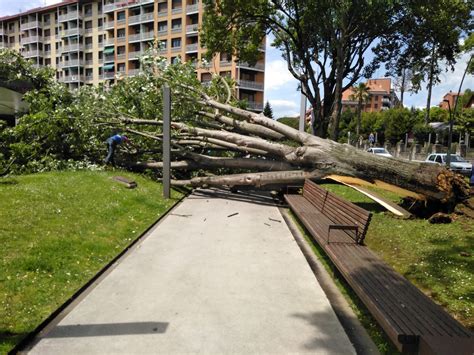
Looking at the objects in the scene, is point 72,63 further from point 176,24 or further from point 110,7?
point 176,24

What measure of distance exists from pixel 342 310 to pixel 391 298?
0.66 metres

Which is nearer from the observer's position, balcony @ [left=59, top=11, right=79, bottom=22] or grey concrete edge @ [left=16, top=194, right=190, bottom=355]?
grey concrete edge @ [left=16, top=194, right=190, bottom=355]

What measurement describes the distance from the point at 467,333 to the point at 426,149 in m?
43.9

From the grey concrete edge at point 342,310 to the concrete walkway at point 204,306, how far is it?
0.34 ft

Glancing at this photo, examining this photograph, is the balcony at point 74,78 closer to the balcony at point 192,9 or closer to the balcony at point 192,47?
the balcony at point 192,47

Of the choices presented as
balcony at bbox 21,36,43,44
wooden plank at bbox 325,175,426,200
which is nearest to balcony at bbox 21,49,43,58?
balcony at bbox 21,36,43,44

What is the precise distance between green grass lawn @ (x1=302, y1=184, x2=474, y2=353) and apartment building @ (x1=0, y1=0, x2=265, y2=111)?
4581 cm

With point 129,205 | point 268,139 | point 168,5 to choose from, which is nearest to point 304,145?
point 268,139

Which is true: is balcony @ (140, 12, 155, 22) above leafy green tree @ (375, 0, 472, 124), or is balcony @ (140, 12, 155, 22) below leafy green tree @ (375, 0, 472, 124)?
above

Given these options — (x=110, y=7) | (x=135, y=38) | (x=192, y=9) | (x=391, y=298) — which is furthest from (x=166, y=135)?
(x=110, y=7)

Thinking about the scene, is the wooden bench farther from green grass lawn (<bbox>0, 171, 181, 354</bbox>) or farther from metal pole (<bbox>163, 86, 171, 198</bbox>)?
metal pole (<bbox>163, 86, 171, 198</bbox>)

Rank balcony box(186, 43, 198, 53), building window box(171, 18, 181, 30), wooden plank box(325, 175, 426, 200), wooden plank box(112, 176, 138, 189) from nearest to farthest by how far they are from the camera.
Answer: wooden plank box(325, 175, 426, 200)
wooden plank box(112, 176, 138, 189)
balcony box(186, 43, 198, 53)
building window box(171, 18, 181, 30)

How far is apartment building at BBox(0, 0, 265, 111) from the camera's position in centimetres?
5681

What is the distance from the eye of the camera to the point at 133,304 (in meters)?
4.30
